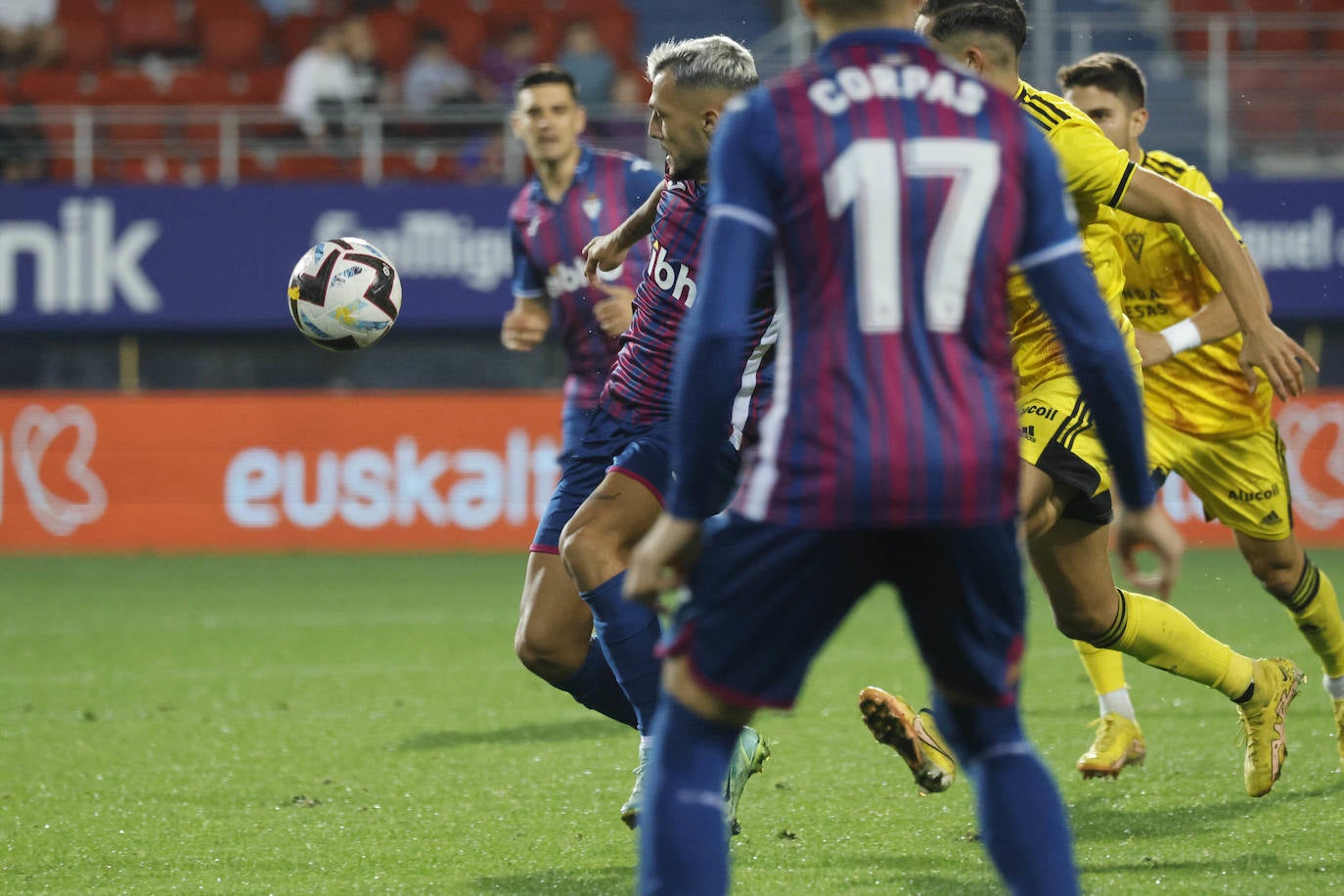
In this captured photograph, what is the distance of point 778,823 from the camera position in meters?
4.67

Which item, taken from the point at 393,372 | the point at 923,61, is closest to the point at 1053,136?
the point at 923,61

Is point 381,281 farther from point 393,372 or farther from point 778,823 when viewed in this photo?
point 393,372

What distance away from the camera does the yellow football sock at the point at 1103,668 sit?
541 cm

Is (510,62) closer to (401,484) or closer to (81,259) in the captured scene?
(81,259)

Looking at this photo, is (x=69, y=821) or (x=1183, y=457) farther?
(x=1183, y=457)

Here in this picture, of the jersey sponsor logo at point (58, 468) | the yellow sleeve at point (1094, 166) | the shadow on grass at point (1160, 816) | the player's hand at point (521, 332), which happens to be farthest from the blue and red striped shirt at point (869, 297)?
the jersey sponsor logo at point (58, 468)

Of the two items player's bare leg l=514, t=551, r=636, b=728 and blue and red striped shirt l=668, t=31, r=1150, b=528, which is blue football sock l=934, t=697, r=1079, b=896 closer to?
blue and red striped shirt l=668, t=31, r=1150, b=528

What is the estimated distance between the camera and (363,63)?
1464 cm

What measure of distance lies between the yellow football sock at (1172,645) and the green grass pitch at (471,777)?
342mm

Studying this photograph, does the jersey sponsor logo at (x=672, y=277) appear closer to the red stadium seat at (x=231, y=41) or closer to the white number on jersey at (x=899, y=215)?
the white number on jersey at (x=899, y=215)

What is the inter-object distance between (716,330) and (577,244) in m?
4.57

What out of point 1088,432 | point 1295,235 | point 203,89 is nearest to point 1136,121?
point 1088,432

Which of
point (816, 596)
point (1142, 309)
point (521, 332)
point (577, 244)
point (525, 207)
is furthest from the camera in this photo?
point (525, 207)

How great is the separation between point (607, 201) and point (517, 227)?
1.26ft
